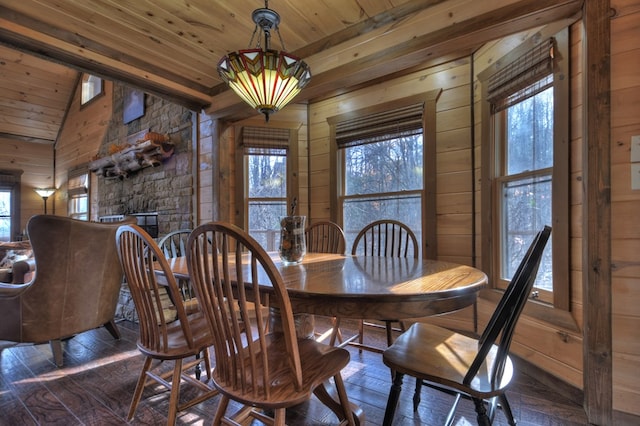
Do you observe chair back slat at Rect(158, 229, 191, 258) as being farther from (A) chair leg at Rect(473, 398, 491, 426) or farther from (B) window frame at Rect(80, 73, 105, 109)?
(B) window frame at Rect(80, 73, 105, 109)

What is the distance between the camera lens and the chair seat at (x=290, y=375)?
102cm

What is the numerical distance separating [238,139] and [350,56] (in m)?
A: 1.72

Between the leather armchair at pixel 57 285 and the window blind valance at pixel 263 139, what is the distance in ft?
5.27

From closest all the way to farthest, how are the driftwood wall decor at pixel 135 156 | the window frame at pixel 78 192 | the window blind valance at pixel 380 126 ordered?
the window blind valance at pixel 380 126, the driftwood wall decor at pixel 135 156, the window frame at pixel 78 192

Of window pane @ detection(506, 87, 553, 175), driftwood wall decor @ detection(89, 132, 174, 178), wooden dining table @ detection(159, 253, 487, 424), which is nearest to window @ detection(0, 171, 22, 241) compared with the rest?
driftwood wall decor @ detection(89, 132, 174, 178)

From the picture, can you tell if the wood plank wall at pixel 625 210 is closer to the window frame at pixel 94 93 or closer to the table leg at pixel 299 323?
the table leg at pixel 299 323

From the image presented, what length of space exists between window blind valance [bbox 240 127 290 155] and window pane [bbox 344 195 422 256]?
1.04m

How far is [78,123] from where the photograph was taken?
6609 mm

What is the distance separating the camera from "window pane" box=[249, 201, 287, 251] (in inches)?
145

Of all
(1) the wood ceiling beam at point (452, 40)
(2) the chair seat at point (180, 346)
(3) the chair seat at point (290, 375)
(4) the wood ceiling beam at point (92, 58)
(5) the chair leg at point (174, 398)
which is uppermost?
(4) the wood ceiling beam at point (92, 58)

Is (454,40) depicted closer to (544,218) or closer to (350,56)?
(350,56)

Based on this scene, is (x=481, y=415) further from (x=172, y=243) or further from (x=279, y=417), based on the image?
(x=172, y=243)

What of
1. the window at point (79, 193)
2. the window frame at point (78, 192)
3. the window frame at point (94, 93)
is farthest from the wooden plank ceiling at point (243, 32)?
the window at point (79, 193)

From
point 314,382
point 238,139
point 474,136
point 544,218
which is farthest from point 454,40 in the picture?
point 238,139
